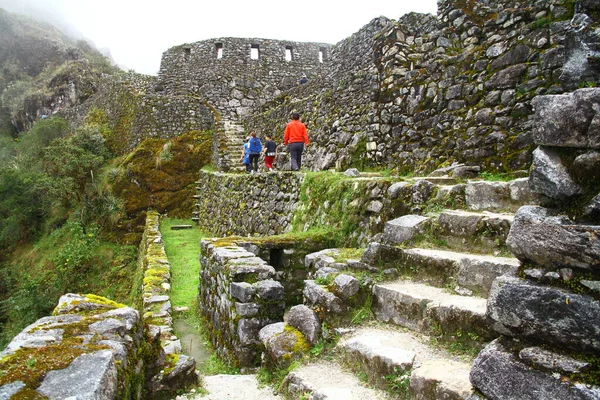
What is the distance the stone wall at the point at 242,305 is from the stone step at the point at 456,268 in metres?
1.62

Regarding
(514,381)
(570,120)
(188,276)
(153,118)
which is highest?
(153,118)

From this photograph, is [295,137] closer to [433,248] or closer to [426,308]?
[433,248]

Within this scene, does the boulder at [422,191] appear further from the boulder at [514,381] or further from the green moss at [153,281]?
the green moss at [153,281]

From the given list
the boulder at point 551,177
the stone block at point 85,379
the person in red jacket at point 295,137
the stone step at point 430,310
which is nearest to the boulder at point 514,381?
the stone step at point 430,310

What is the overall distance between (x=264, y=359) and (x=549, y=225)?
2.81m

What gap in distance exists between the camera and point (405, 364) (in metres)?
2.55

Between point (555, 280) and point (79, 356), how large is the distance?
2.60 m

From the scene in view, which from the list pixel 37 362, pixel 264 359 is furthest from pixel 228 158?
pixel 37 362

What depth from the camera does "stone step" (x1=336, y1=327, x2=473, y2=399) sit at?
→ 7.23 feet

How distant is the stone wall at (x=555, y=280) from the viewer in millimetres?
1543

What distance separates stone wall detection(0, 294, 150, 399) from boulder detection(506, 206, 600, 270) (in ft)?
7.51

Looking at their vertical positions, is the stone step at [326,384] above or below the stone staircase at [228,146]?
below

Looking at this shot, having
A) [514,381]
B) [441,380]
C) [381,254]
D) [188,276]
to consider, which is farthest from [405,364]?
[188,276]

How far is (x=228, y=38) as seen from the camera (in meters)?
24.6
